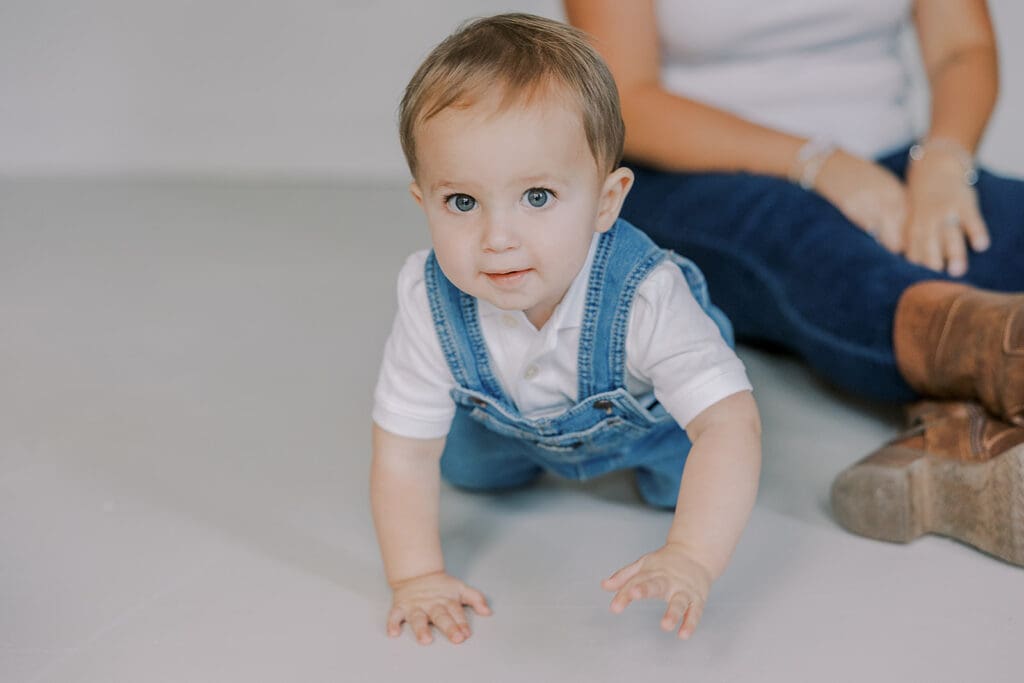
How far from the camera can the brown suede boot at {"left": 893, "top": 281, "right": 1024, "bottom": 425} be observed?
1.16 meters

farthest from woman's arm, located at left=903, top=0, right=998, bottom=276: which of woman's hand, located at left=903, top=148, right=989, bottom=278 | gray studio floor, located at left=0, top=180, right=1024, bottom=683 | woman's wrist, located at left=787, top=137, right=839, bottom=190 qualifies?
gray studio floor, located at left=0, top=180, right=1024, bottom=683

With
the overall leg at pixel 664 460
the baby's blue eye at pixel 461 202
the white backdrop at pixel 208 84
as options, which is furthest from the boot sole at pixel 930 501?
the white backdrop at pixel 208 84

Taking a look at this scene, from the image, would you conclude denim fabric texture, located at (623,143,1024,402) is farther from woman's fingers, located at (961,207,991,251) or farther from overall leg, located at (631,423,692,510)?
overall leg, located at (631,423,692,510)

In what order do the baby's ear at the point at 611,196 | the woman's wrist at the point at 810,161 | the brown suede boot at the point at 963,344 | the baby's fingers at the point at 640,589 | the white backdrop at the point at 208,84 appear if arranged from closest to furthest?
the baby's fingers at the point at 640,589 < the baby's ear at the point at 611,196 < the brown suede boot at the point at 963,344 < the woman's wrist at the point at 810,161 < the white backdrop at the point at 208,84

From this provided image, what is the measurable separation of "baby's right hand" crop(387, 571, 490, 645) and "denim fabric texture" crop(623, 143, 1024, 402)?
52 centimetres

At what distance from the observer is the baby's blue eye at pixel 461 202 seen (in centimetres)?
95

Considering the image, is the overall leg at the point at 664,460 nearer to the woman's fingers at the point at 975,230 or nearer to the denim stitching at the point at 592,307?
the denim stitching at the point at 592,307

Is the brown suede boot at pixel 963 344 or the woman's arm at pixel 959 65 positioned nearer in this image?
the brown suede boot at pixel 963 344

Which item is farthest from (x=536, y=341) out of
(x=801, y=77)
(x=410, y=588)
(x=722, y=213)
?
(x=801, y=77)

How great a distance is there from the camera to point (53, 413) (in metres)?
1.52

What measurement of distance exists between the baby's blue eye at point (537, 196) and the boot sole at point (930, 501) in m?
0.45

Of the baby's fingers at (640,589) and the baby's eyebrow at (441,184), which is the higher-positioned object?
the baby's eyebrow at (441,184)

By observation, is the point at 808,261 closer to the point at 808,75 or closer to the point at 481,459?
the point at 808,75

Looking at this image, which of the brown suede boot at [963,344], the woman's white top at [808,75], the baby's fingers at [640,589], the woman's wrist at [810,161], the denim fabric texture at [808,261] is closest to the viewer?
the baby's fingers at [640,589]
